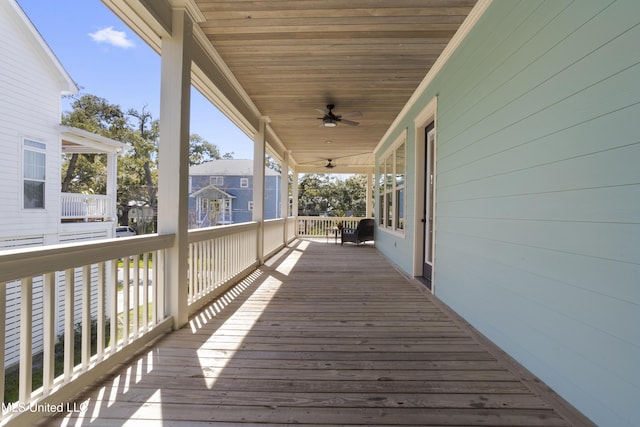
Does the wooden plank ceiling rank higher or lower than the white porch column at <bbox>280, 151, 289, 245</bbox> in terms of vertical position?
higher

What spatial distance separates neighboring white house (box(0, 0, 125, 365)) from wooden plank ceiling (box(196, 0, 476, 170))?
3592 mm

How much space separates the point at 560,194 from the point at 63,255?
103 inches

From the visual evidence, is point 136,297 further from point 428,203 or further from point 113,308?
point 428,203

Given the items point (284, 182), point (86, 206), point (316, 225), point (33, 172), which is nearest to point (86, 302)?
point (33, 172)

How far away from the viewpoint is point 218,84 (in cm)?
368

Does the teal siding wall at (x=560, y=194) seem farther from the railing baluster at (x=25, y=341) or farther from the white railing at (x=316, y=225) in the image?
the white railing at (x=316, y=225)

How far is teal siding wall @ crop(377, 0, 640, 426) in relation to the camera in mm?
1348

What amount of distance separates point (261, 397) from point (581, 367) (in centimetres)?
162

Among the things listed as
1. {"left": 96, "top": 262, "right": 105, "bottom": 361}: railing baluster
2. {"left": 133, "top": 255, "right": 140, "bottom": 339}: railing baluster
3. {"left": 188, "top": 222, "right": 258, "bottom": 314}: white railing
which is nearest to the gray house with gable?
{"left": 188, "top": 222, "right": 258, "bottom": 314}: white railing

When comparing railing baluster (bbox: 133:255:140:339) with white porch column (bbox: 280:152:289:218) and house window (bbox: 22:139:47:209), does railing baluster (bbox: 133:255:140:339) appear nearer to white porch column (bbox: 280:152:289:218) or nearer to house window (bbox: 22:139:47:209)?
house window (bbox: 22:139:47:209)

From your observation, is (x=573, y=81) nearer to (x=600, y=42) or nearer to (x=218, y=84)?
(x=600, y=42)

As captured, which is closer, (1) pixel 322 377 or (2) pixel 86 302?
(2) pixel 86 302

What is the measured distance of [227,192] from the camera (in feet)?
71.2

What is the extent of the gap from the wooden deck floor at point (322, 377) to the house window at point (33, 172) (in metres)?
4.53
